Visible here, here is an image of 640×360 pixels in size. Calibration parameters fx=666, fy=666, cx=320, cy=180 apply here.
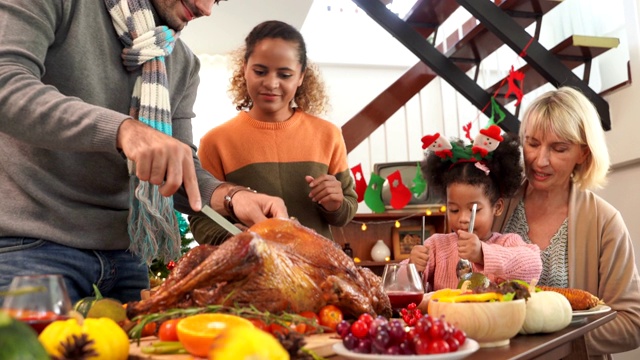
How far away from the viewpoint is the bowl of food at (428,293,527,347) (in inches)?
37.8

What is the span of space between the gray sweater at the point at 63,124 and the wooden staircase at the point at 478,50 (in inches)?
89.1

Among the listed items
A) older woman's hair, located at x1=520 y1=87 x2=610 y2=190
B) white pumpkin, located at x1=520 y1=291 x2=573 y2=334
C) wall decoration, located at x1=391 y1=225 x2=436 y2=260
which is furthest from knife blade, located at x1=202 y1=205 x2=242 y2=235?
wall decoration, located at x1=391 y1=225 x2=436 y2=260

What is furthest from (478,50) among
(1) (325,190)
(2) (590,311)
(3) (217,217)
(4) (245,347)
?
(4) (245,347)

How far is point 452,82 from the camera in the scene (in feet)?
12.7

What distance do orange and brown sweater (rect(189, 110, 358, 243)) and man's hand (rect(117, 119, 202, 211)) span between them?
0.95m

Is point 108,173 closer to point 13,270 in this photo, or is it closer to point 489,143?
point 13,270

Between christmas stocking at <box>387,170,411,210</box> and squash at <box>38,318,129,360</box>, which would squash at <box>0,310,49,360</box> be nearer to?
squash at <box>38,318,129,360</box>

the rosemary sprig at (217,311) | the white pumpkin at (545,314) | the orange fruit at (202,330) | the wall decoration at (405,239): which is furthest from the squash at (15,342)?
the wall decoration at (405,239)

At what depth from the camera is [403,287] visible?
4.40ft

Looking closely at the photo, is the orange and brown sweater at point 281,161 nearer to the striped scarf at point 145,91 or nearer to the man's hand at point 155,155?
the striped scarf at point 145,91

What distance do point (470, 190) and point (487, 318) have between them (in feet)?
4.33

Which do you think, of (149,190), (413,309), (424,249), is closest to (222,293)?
(413,309)

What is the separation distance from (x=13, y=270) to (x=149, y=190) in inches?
13.2

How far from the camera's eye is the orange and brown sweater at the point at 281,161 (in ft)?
6.88
